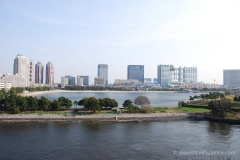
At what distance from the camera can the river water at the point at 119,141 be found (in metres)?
6.36

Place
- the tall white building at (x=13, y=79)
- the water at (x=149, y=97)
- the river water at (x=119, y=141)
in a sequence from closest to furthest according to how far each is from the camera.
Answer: the river water at (x=119, y=141) → the water at (x=149, y=97) → the tall white building at (x=13, y=79)

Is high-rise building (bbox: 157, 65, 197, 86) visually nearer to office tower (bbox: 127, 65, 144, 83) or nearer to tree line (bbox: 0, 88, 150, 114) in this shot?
office tower (bbox: 127, 65, 144, 83)

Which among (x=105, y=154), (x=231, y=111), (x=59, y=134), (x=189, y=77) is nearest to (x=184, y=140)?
(x=105, y=154)

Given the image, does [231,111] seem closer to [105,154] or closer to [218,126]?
[218,126]

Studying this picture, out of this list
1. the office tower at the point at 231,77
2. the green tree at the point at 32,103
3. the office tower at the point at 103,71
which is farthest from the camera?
the office tower at the point at 103,71

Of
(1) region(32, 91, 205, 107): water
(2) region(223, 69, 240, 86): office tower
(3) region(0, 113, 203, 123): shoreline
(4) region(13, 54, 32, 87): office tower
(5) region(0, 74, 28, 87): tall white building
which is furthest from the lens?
(2) region(223, 69, 240, 86): office tower

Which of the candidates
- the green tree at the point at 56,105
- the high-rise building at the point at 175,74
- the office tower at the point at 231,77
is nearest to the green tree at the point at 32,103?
the green tree at the point at 56,105

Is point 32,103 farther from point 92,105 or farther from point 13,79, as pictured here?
point 13,79

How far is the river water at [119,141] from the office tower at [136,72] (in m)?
80.7

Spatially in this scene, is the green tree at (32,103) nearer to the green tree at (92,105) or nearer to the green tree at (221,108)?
the green tree at (92,105)

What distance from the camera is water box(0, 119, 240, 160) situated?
636cm

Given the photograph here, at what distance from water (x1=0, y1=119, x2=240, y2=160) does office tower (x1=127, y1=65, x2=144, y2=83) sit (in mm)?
80683

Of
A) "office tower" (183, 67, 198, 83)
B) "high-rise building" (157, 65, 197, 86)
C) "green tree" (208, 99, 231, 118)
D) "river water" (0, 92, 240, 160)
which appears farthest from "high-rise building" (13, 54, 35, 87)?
"office tower" (183, 67, 198, 83)

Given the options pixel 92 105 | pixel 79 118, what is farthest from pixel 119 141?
pixel 92 105
